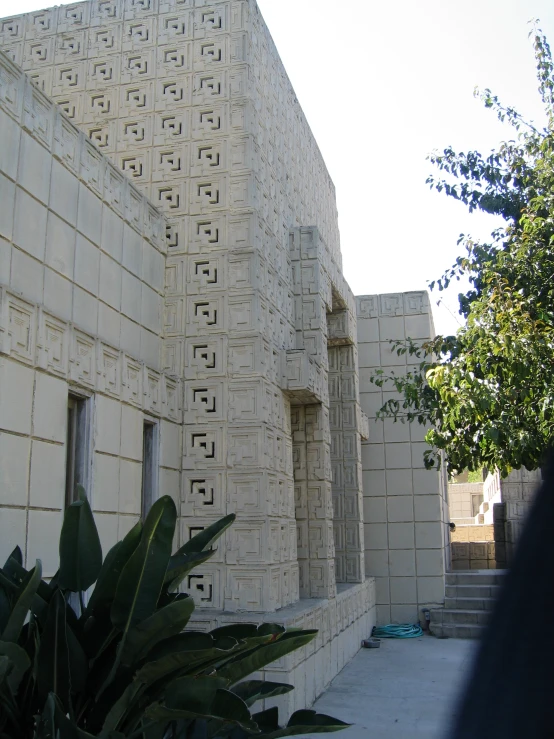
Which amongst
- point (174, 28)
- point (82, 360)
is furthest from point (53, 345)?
point (174, 28)

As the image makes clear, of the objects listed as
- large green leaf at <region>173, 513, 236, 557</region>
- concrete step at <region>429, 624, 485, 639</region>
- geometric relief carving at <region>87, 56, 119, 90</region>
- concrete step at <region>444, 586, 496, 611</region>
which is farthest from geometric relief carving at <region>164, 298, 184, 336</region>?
concrete step at <region>444, 586, 496, 611</region>

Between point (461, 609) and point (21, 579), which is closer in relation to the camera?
point (21, 579)

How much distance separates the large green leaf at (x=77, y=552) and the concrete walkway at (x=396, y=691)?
242 cm

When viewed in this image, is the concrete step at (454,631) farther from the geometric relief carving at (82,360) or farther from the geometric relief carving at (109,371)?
the geometric relief carving at (82,360)

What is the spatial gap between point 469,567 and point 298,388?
7.86 metres

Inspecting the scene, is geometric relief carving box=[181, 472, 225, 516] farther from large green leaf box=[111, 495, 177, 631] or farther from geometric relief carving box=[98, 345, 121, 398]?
large green leaf box=[111, 495, 177, 631]

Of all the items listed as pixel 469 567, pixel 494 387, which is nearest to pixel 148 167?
pixel 494 387

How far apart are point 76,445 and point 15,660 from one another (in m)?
2.26

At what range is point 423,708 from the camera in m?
6.61

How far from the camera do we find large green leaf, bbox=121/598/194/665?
3.24m

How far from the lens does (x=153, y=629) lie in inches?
129

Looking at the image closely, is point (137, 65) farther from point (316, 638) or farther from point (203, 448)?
point (316, 638)

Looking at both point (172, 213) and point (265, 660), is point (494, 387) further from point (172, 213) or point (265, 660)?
point (265, 660)

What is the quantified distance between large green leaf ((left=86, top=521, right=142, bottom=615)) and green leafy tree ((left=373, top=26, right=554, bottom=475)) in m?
3.07
